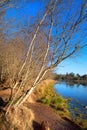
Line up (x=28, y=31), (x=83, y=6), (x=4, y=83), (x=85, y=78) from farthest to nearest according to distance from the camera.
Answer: (x=85, y=78) → (x=4, y=83) → (x=28, y=31) → (x=83, y=6)

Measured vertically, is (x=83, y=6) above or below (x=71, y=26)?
above

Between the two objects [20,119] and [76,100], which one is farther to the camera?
[76,100]

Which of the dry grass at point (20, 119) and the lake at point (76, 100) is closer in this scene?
the dry grass at point (20, 119)

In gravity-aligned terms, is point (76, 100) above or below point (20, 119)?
below

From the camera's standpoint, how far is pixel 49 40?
10086 millimetres

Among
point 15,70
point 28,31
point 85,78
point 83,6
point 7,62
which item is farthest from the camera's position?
point 85,78

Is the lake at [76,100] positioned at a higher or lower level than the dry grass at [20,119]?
lower

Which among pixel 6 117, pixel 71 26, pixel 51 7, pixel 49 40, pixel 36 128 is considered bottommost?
pixel 36 128

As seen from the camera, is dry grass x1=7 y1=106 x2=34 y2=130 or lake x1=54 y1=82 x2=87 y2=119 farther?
lake x1=54 y1=82 x2=87 y2=119

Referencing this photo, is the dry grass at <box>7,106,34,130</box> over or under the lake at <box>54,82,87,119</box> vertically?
over

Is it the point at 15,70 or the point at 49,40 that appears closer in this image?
the point at 49,40

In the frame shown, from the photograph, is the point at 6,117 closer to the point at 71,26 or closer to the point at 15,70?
the point at 71,26

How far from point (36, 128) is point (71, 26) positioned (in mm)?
5127

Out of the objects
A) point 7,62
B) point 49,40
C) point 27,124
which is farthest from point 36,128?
point 7,62
